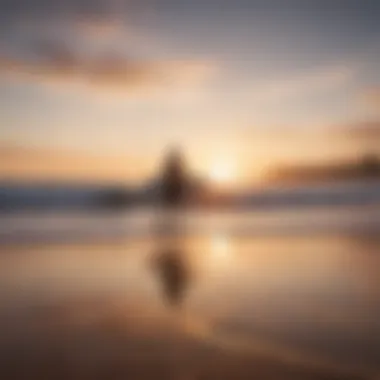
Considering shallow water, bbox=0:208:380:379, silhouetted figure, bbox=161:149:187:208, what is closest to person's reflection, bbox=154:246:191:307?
shallow water, bbox=0:208:380:379

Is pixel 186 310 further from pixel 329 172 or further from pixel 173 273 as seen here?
pixel 329 172

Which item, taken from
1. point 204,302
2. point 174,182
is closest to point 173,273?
point 204,302

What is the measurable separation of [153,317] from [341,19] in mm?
1072

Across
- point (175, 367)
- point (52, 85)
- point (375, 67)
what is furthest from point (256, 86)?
point (175, 367)

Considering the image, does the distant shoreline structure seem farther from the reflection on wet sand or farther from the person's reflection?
the person's reflection

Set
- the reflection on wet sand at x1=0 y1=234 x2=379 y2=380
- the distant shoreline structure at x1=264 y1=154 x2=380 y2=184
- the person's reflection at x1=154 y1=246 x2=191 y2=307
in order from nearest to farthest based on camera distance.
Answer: the reflection on wet sand at x1=0 y1=234 x2=379 y2=380 < the person's reflection at x1=154 y1=246 x2=191 y2=307 < the distant shoreline structure at x1=264 y1=154 x2=380 y2=184

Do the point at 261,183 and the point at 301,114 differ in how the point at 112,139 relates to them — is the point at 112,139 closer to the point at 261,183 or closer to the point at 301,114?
the point at 261,183

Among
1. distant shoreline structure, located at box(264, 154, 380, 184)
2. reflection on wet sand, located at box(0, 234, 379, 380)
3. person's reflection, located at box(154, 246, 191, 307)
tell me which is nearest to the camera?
reflection on wet sand, located at box(0, 234, 379, 380)

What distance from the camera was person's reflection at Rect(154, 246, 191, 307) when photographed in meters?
1.46

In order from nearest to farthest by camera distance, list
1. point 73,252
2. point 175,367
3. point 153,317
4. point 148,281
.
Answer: point 175,367 < point 153,317 < point 148,281 < point 73,252

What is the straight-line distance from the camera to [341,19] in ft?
5.18

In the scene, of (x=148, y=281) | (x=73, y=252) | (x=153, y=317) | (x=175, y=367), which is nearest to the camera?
(x=175, y=367)

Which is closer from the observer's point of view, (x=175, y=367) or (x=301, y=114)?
(x=175, y=367)

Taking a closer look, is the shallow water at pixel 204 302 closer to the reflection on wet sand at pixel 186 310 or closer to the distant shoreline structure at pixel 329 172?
the reflection on wet sand at pixel 186 310
